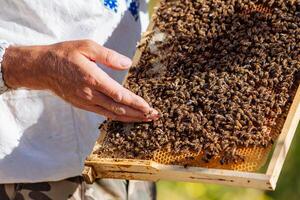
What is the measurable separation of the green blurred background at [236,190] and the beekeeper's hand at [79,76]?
2767mm

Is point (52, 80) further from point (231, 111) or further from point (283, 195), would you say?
point (283, 195)

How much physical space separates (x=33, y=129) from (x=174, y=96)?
2.77 ft

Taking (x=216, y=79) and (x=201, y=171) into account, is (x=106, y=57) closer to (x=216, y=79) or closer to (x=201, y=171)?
(x=216, y=79)

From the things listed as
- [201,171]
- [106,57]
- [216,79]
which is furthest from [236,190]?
[106,57]

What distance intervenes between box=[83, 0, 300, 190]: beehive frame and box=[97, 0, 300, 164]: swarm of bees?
72 mm

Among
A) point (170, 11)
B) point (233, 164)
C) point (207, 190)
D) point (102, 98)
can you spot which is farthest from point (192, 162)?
point (207, 190)

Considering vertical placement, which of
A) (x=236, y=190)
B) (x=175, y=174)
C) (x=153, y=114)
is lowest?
(x=236, y=190)

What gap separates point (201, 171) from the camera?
3.54m

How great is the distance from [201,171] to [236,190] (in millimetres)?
3324

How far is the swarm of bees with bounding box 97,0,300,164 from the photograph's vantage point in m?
3.68

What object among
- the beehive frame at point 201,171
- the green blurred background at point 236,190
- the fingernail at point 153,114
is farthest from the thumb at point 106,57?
the green blurred background at point 236,190

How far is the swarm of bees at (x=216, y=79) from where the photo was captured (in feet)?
12.1

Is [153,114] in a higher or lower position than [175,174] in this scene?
higher

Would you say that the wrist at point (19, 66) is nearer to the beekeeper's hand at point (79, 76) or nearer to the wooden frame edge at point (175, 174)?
the beekeeper's hand at point (79, 76)
